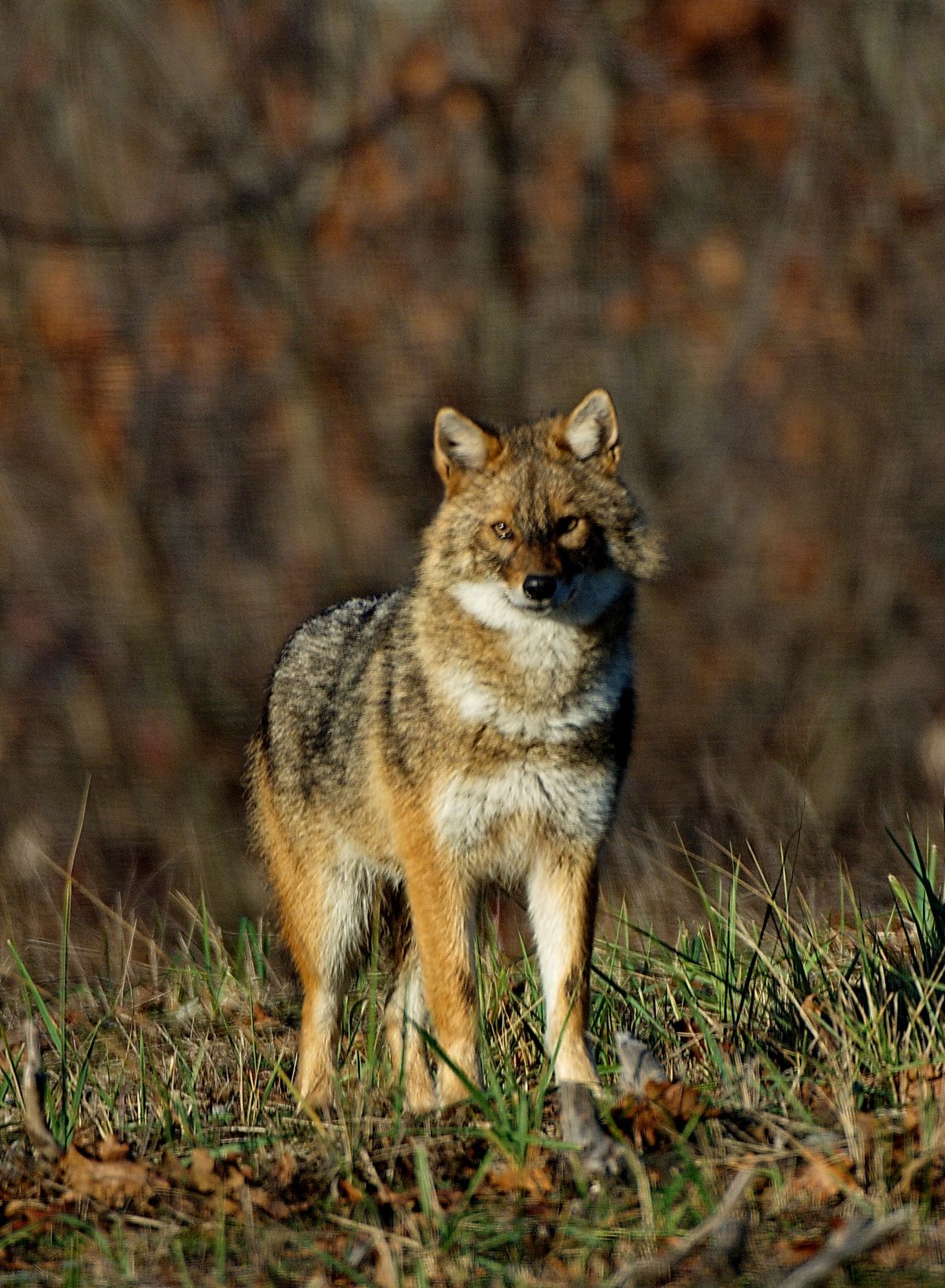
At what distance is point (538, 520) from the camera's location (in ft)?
16.7

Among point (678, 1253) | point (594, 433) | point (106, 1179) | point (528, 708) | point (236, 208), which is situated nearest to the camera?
point (678, 1253)

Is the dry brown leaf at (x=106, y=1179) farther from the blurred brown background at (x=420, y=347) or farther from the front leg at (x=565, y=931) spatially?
the blurred brown background at (x=420, y=347)

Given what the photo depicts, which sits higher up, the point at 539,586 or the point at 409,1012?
the point at 539,586

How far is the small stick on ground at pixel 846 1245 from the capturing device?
283cm

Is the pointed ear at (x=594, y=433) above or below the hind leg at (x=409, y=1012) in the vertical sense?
above

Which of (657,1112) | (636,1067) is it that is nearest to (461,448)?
(636,1067)

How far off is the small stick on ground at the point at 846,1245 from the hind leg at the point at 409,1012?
2443 mm

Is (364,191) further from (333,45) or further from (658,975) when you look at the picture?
(658,975)

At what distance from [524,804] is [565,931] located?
0.41 meters

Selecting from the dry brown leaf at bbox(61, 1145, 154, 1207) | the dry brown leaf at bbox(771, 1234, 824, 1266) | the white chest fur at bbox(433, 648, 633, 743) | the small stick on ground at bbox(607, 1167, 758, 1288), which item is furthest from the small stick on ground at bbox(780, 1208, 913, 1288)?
the white chest fur at bbox(433, 648, 633, 743)

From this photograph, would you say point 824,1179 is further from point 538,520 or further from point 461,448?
point 461,448

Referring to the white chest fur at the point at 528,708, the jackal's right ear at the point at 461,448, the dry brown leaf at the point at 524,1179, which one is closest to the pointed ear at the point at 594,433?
the jackal's right ear at the point at 461,448

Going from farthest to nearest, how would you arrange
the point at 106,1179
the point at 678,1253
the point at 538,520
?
the point at 538,520
the point at 106,1179
the point at 678,1253

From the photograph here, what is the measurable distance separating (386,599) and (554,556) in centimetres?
115
